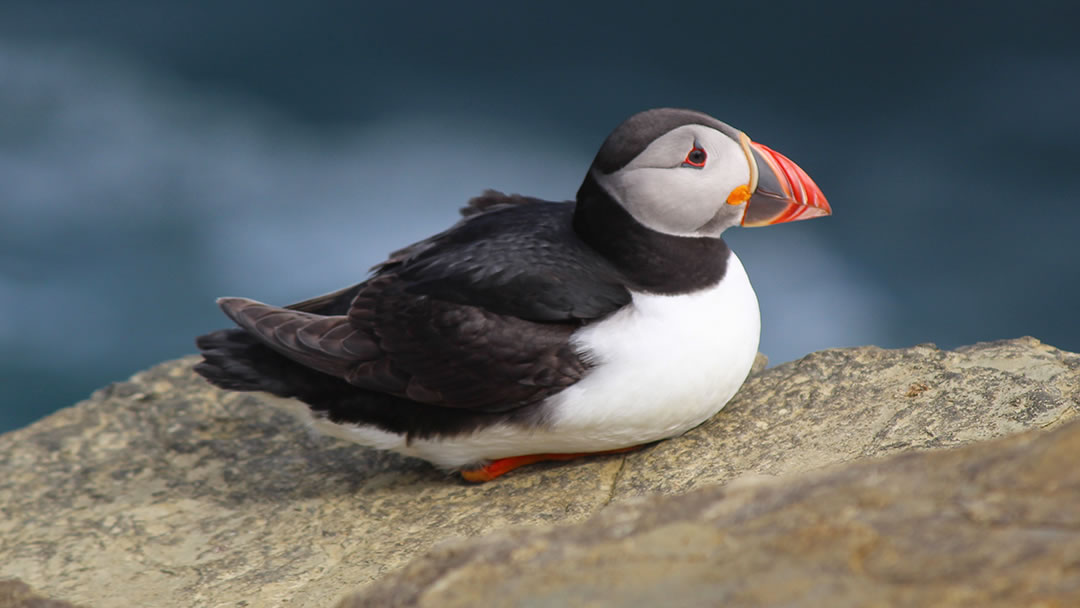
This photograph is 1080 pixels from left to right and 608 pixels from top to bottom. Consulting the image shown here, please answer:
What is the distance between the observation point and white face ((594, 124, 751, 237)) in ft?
10.1

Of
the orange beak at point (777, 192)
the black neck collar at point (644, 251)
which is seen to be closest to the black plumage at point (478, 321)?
the black neck collar at point (644, 251)

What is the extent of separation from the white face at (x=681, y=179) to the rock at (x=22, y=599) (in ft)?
5.91

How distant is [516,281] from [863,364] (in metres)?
1.24

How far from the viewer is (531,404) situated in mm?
3139

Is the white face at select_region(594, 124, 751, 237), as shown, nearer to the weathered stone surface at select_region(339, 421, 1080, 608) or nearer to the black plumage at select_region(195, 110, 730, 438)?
the black plumage at select_region(195, 110, 730, 438)

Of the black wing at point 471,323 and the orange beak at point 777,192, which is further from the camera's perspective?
the orange beak at point 777,192

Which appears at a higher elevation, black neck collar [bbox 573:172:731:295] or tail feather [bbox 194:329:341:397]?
black neck collar [bbox 573:172:731:295]

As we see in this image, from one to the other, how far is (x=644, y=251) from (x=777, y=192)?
44cm

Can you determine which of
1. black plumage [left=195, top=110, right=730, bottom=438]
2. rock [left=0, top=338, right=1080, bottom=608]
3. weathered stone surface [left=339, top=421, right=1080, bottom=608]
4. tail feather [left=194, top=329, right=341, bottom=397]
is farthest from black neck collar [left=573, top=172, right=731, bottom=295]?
weathered stone surface [left=339, top=421, right=1080, bottom=608]

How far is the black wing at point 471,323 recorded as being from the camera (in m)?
3.08

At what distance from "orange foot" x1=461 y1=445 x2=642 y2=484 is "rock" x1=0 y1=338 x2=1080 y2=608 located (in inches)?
1.3

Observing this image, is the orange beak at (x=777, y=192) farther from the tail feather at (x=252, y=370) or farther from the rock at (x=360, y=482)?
the tail feather at (x=252, y=370)

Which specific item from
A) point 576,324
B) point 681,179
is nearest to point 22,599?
point 576,324

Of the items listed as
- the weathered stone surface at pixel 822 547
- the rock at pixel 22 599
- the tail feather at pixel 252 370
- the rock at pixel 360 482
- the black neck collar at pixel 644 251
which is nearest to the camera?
the weathered stone surface at pixel 822 547
